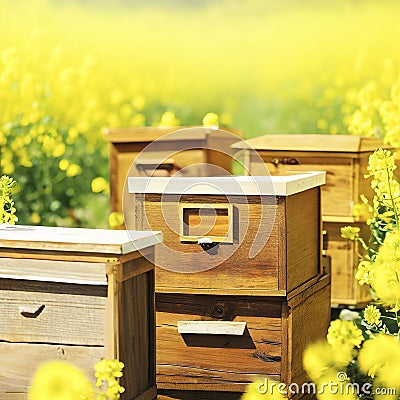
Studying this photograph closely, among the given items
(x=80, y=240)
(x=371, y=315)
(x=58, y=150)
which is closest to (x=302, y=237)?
(x=371, y=315)

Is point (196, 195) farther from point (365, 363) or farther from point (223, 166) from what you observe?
point (223, 166)

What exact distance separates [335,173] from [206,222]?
2.80ft

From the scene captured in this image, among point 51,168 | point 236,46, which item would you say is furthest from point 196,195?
point 236,46

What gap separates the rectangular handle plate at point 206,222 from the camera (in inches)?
110

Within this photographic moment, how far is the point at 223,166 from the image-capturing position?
404 cm

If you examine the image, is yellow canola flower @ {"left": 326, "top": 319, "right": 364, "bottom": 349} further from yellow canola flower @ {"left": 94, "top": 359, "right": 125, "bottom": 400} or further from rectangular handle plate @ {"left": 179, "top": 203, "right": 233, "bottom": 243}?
yellow canola flower @ {"left": 94, "top": 359, "right": 125, "bottom": 400}

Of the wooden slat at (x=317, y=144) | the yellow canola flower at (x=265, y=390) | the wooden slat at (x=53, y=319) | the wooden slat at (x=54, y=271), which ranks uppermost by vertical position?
the wooden slat at (x=317, y=144)

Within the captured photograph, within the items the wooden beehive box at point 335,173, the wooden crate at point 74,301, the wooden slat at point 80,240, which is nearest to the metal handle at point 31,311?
the wooden crate at point 74,301

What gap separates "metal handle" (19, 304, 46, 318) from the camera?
2.62 metres

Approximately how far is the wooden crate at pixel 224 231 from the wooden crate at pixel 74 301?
0.54ft

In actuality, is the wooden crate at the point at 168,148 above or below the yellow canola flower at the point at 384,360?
above

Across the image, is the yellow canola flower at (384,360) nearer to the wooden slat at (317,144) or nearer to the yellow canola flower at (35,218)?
the wooden slat at (317,144)

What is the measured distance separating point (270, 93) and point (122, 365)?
5257 millimetres

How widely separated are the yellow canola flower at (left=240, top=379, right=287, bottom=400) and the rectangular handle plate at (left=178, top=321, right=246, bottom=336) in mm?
156
